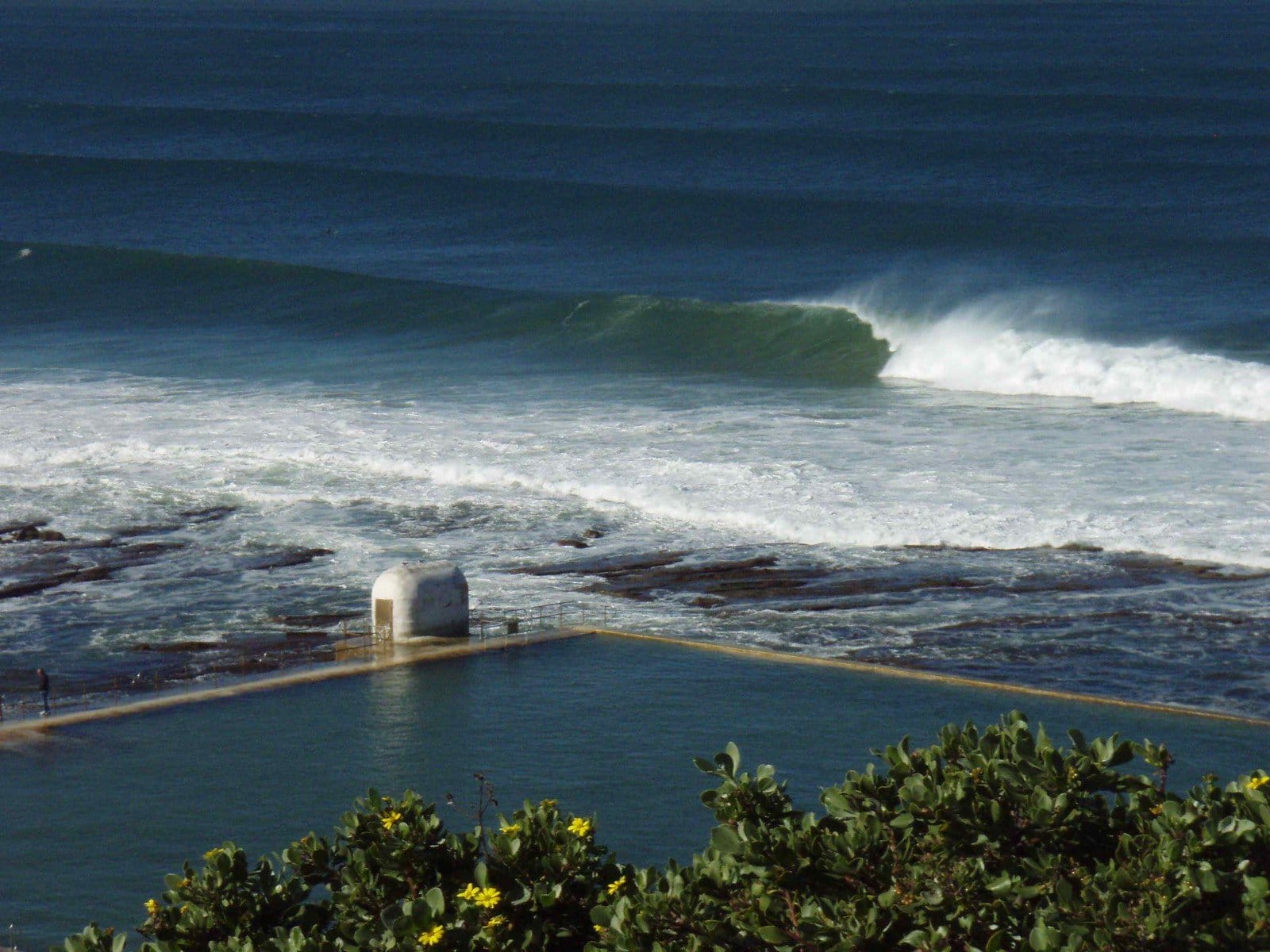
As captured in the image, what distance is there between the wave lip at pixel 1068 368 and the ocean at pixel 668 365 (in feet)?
0.47

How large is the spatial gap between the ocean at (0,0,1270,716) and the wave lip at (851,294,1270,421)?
14cm

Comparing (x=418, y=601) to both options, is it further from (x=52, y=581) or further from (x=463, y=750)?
(x=52, y=581)

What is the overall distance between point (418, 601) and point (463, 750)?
4650 millimetres

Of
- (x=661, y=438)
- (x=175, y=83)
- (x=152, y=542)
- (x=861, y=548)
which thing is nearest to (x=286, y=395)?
(x=661, y=438)

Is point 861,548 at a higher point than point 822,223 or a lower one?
lower

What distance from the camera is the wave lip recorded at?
41031mm

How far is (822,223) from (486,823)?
51.9 m

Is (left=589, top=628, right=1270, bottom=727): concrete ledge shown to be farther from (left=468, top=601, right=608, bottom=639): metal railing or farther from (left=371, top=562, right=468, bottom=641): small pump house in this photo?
(left=371, top=562, right=468, bottom=641): small pump house

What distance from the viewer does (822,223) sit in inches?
2650

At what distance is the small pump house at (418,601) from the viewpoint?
2445 centimetres

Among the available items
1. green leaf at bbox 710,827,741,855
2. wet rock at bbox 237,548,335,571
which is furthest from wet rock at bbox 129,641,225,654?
green leaf at bbox 710,827,741,855

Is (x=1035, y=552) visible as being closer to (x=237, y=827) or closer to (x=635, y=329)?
(x=237, y=827)

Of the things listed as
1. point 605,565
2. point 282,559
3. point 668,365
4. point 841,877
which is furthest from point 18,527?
point 841,877

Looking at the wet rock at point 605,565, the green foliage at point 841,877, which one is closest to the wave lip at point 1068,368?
the wet rock at point 605,565
